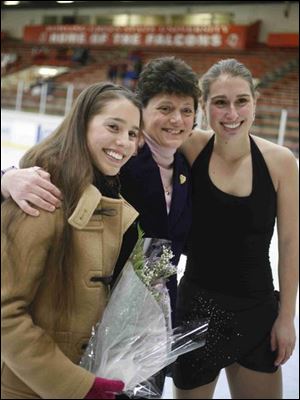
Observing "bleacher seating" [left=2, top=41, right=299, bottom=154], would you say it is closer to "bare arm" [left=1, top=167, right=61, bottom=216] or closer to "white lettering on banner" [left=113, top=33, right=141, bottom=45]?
"white lettering on banner" [left=113, top=33, right=141, bottom=45]

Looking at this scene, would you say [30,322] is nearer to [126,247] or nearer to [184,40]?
[126,247]

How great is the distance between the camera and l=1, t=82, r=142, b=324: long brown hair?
0.72 m

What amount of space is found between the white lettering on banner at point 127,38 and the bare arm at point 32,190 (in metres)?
11.1

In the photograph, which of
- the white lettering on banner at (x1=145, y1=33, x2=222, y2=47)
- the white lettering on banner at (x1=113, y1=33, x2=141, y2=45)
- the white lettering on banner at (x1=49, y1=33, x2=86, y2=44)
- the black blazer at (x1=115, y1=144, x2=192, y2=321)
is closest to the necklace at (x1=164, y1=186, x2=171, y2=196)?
the black blazer at (x1=115, y1=144, x2=192, y2=321)

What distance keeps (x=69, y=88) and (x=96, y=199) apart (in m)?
4.69

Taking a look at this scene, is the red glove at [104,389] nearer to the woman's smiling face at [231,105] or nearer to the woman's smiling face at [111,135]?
the woman's smiling face at [111,135]

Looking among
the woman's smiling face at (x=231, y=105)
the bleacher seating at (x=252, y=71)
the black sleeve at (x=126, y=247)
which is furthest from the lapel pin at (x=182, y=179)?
the bleacher seating at (x=252, y=71)

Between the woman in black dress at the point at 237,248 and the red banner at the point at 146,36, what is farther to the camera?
the red banner at the point at 146,36

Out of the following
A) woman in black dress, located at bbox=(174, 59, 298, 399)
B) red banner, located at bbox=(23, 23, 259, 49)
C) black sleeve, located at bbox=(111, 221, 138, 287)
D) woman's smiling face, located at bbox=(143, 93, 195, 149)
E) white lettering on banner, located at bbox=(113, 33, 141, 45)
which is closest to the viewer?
black sleeve, located at bbox=(111, 221, 138, 287)

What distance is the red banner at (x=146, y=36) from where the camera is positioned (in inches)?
401

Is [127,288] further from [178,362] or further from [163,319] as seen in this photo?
[178,362]

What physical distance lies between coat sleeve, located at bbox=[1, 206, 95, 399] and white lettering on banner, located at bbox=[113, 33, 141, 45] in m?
11.2

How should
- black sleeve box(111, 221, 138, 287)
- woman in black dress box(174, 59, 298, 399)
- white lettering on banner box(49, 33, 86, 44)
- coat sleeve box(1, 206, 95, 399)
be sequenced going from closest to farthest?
coat sleeve box(1, 206, 95, 399)
black sleeve box(111, 221, 138, 287)
woman in black dress box(174, 59, 298, 399)
white lettering on banner box(49, 33, 86, 44)

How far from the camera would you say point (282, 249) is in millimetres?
1174
